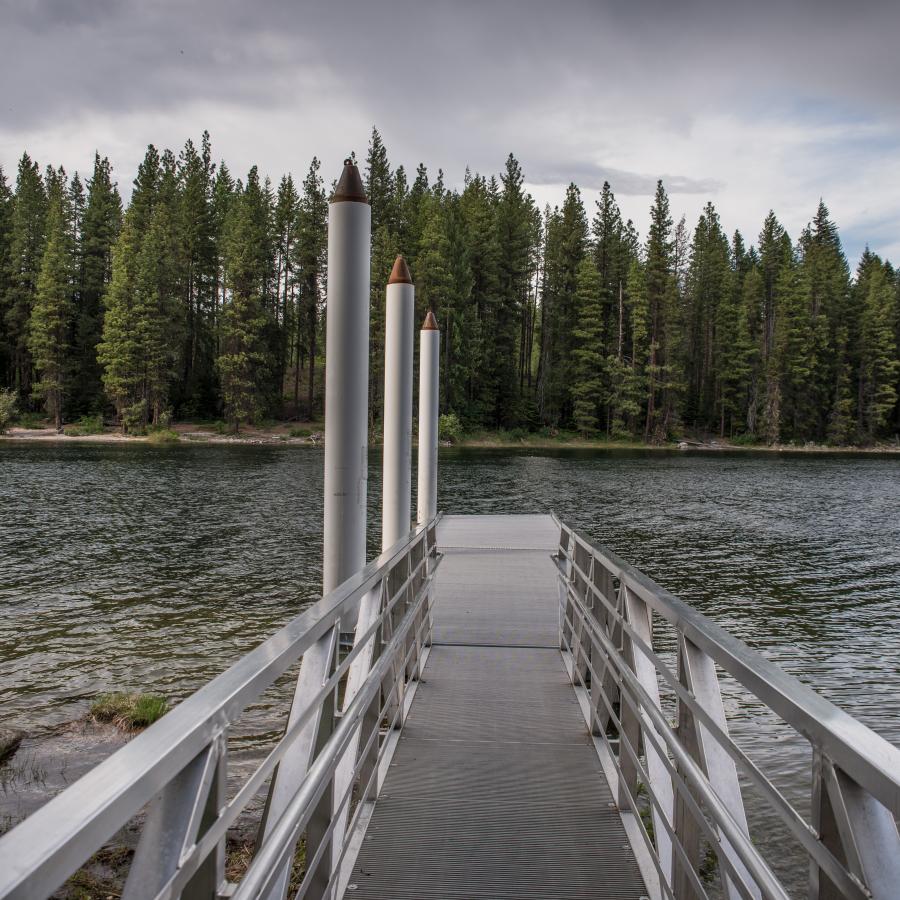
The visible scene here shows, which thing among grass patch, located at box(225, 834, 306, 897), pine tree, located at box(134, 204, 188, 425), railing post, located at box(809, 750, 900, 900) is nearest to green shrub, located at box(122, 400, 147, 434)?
pine tree, located at box(134, 204, 188, 425)

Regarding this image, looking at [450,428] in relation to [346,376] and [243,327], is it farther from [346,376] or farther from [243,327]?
[346,376]

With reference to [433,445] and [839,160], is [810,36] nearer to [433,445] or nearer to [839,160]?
[433,445]

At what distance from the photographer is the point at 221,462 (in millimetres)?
35281

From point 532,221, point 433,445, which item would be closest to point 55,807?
point 433,445

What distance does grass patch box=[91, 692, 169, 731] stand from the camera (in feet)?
21.1

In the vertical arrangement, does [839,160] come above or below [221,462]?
above

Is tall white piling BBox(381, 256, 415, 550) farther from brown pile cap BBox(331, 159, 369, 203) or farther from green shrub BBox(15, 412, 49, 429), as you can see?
green shrub BBox(15, 412, 49, 429)

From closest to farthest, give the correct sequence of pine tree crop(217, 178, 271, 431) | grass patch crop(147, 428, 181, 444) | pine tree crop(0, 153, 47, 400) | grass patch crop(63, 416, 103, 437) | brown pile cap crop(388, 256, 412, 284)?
1. brown pile cap crop(388, 256, 412, 284)
2. grass patch crop(147, 428, 181, 444)
3. grass patch crop(63, 416, 103, 437)
4. pine tree crop(217, 178, 271, 431)
5. pine tree crop(0, 153, 47, 400)

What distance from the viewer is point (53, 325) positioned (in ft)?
172

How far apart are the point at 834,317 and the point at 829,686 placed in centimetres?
6707

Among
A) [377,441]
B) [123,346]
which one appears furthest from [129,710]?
[123,346]

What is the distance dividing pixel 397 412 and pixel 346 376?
2815 millimetres

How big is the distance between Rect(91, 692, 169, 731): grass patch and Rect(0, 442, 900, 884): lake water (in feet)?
1.37

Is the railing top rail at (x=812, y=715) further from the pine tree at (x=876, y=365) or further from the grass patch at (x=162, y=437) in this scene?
the pine tree at (x=876, y=365)
